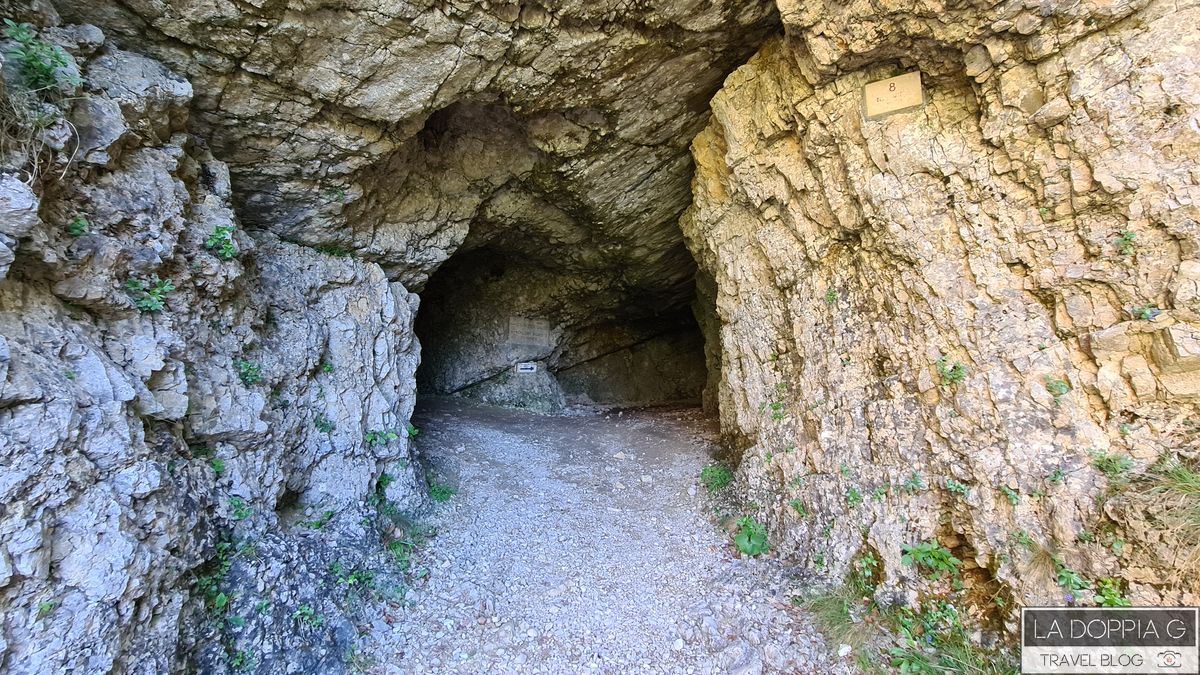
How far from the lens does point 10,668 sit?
2.39 meters

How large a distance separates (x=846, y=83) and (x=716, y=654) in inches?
190

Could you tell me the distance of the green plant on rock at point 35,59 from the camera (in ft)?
10.4

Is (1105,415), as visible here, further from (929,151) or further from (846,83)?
(846,83)

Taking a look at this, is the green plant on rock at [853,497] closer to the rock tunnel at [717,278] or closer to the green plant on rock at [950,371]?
the rock tunnel at [717,278]

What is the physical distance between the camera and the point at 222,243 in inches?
173

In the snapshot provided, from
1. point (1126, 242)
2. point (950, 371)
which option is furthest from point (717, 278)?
point (1126, 242)

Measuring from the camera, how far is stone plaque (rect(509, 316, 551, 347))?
467 inches

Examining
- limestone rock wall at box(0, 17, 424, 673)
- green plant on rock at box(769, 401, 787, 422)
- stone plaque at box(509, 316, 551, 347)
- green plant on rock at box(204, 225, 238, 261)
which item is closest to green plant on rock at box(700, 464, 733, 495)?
green plant on rock at box(769, 401, 787, 422)

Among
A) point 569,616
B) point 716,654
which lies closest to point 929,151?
point 716,654

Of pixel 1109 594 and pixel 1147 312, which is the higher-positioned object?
pixel 1147 312

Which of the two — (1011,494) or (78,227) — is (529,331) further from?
(1011,494)

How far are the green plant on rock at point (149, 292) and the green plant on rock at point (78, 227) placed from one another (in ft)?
1.31

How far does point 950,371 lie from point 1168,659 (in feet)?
6.22

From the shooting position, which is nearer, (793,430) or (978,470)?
(978,470)
